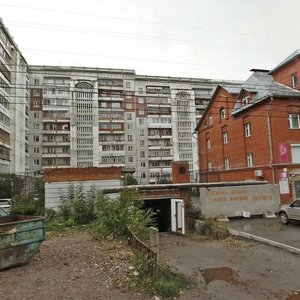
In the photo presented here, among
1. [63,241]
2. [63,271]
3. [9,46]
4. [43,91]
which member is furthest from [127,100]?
[63,271]

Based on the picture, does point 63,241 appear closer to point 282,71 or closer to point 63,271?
point 63,271

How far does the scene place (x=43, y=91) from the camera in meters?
64.9

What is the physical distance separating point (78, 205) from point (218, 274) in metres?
10.7

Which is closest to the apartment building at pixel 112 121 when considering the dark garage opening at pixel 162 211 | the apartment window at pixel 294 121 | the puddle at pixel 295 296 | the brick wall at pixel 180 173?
the apartment window at pixel 294 121

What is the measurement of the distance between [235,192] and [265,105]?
9.25 metres

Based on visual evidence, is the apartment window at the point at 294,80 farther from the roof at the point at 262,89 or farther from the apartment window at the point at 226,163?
the apartment window at the point at 226,163

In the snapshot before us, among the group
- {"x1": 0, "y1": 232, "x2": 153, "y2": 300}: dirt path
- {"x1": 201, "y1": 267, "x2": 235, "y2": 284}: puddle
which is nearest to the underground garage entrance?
{"x1": 0, "y1": 232, "x2": 153, "y2": 300}: dirt path

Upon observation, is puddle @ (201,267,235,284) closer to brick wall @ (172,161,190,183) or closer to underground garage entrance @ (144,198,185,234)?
underground garage entrance @ (144,198,185,234)

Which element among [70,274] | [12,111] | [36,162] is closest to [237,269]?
[70,274]

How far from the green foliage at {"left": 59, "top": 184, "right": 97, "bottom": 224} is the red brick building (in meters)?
13.8

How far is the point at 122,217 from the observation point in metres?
12.8

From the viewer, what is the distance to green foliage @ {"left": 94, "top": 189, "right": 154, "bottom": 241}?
40.0 ft

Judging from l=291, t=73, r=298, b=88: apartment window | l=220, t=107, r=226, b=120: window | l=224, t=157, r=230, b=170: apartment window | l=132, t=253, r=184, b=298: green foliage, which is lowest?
l=132, t=253, r=184, b=298: green foliage

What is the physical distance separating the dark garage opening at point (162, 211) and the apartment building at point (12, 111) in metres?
29.3
